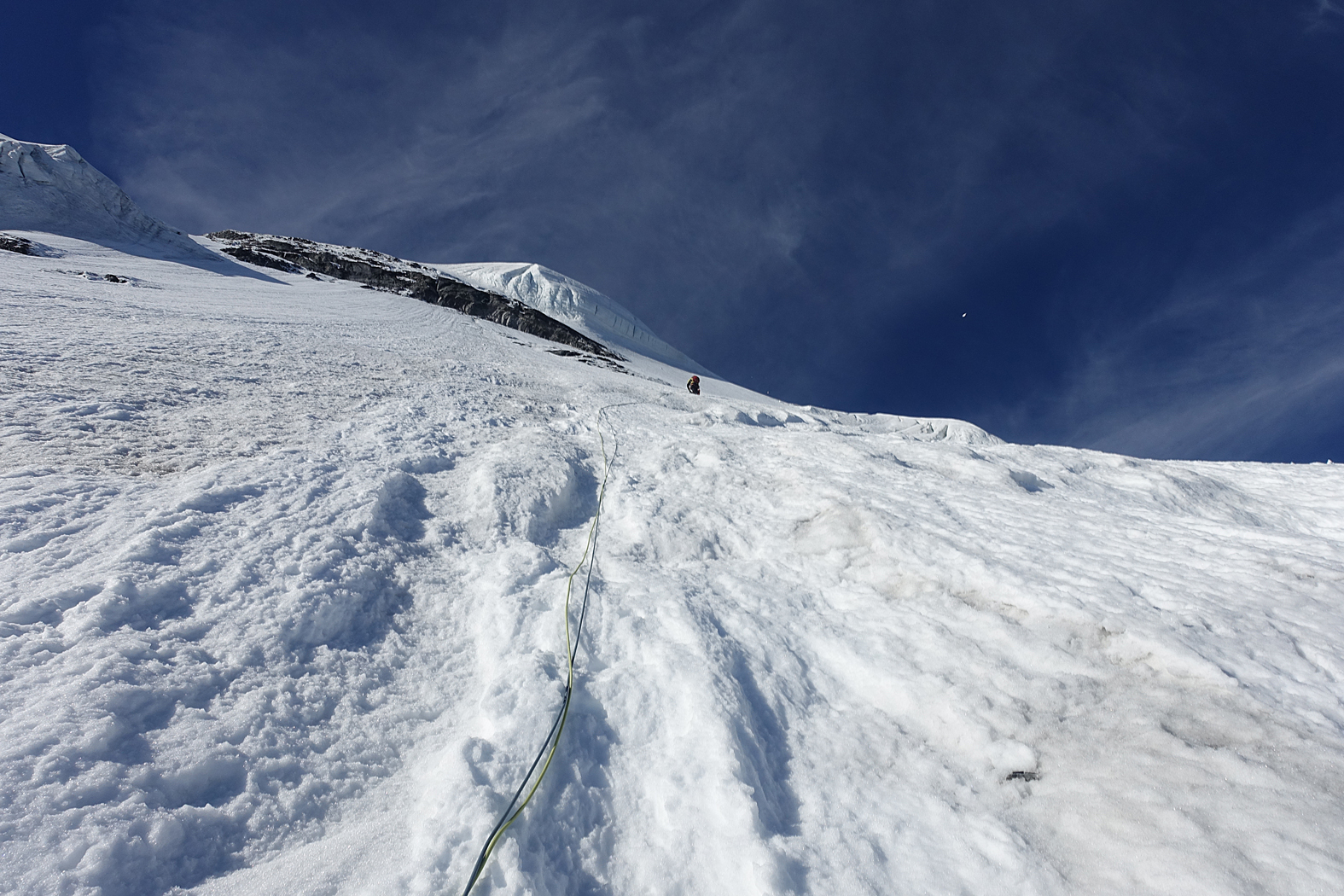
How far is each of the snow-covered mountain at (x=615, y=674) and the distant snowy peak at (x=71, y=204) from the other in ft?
92.0

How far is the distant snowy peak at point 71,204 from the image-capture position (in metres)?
24.6

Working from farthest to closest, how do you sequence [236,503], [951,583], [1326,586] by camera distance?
[236,503] → [951,583] → [1326,586]

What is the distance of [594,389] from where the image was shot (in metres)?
15.2

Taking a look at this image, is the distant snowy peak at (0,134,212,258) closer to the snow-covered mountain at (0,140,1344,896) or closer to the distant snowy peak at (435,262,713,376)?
the snow-covered mountain at (0,140,1344,896)

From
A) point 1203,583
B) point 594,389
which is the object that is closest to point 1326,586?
point 1203,583

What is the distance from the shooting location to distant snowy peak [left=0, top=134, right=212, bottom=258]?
2462cm

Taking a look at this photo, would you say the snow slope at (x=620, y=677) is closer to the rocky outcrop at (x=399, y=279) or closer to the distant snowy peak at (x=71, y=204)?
the distant snowy peak at (x=71, y=204)

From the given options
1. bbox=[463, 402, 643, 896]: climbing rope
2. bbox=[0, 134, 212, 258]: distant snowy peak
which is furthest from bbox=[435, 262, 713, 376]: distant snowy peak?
bbox=[463, 402, 643, 896]: climbing rope

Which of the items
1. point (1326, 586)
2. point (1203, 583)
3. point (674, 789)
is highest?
point (1326, 586)

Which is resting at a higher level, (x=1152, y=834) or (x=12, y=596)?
(x=1152, y=834)

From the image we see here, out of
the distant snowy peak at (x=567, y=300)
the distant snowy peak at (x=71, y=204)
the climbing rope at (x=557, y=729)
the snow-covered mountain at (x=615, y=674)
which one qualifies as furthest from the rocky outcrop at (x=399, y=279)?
the climbing rope at (x=557, y=729)

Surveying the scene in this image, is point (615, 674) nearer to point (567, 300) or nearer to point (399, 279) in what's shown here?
point (399, 279)

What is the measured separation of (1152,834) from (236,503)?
760cm

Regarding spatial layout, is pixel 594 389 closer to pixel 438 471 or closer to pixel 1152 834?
pixel 438 471
